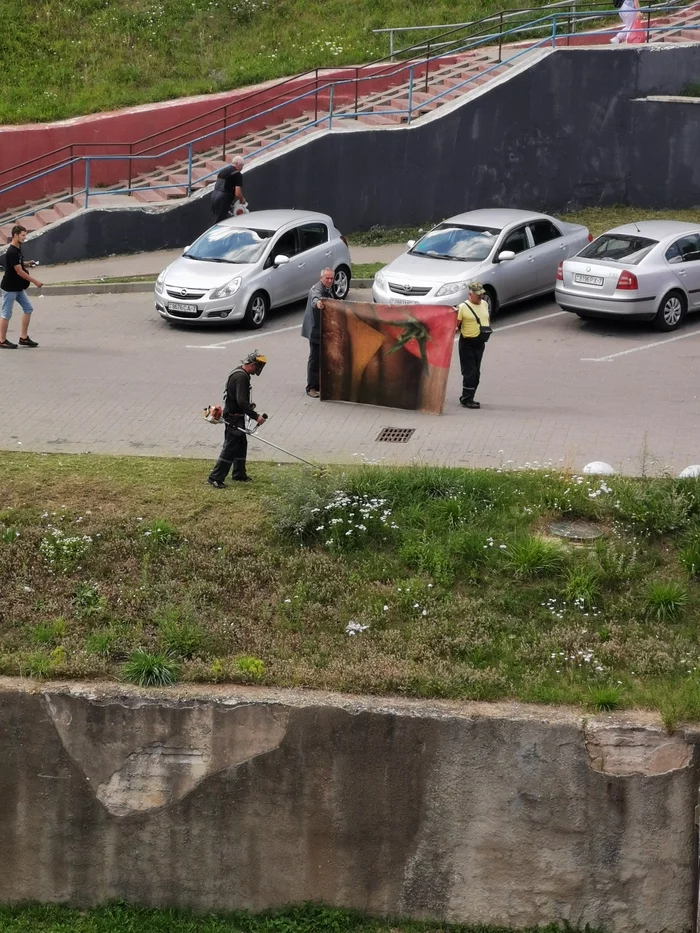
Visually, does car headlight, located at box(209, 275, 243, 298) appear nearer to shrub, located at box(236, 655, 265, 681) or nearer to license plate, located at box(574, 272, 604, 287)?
license plate, located at box(574, 272, 604, 287)

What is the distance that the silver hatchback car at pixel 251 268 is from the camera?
62.3 feet

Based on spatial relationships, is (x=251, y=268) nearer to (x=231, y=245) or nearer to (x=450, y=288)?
(x=231, y=245)

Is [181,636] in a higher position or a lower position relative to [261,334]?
higher

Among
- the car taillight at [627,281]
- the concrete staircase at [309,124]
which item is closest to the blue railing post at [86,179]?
the concrete staircase at [309,124]

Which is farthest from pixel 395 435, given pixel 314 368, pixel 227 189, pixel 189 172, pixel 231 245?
pixel 189 172

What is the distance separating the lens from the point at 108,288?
71.4 ft

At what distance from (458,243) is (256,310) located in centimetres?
331

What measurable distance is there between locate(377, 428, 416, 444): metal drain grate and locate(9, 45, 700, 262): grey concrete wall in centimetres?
1090

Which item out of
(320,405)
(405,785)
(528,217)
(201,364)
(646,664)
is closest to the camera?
(405,785)

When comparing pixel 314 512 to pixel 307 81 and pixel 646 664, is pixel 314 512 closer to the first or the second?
pixel 646 664

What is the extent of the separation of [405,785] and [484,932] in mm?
1115

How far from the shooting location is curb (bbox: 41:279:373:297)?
21.7m

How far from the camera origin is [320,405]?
1563cm

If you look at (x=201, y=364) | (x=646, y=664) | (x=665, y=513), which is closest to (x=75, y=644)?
(x=646, y=664)
